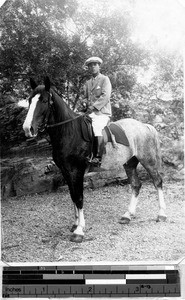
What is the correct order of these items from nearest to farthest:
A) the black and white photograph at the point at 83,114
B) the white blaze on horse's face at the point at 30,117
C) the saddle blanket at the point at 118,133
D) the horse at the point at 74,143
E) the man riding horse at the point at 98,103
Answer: the white blaze on horse's face at the point at 30,117
the horse at the point at 74,143
the black and white photograph at the point at 83,114
the man riding horse at the point at 98,103
the saddle blanket at the point at 118,133

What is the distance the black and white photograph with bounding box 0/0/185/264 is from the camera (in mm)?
2988

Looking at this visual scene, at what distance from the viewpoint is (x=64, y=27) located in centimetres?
304

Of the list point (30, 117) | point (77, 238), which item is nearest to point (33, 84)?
point (30, 117)

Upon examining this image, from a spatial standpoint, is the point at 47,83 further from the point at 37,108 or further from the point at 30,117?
the point at 30,117

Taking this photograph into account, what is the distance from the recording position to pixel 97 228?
302 centimetres

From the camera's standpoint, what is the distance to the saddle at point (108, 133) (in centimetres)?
317

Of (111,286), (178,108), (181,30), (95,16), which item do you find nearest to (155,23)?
(181,30)

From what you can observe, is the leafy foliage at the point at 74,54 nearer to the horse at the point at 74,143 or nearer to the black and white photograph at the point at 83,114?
the black and white photograph at the point at 83,114

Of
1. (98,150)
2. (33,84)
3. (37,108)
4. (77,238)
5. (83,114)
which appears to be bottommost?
(77,238)

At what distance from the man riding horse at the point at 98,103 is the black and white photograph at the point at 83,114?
10mm

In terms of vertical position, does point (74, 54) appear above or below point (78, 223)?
above

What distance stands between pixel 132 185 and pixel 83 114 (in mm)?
871

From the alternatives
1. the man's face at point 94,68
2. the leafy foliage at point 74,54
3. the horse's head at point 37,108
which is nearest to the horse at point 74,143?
the horse's head at point 37,108

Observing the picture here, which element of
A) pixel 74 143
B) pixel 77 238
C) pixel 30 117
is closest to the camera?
pixel 30 117
